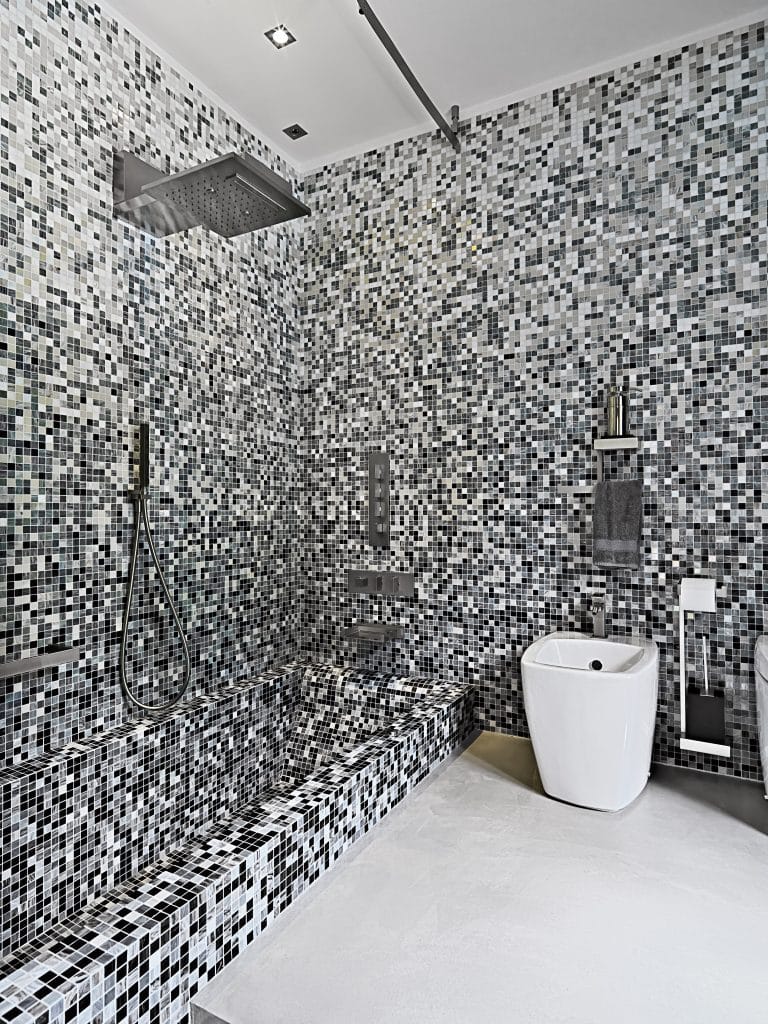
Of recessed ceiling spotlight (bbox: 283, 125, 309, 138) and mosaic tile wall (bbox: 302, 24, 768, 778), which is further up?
recessed ceiling spotlight (bbox: 283, 125, 309, 138)

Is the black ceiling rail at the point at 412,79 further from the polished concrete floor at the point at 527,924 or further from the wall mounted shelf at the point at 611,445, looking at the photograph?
the polished concrete floor at the point at 527,924

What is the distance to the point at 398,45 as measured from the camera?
2.12 m

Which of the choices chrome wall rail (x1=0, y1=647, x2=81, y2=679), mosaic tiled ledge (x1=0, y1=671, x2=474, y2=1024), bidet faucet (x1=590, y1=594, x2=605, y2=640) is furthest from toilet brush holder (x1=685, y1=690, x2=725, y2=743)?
chrome wall rail (x1=0, y1=647, x2=81, y2=679)

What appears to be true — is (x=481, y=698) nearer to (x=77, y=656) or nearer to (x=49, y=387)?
(x=77, y=656)

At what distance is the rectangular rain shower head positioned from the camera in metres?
1.80

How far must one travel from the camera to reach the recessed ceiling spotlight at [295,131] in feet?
8.43

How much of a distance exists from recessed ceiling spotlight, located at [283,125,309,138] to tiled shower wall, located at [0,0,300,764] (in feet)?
→ 0.42

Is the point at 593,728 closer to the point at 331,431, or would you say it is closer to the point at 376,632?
the point at 376,632

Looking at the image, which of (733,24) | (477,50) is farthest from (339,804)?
(733,24)

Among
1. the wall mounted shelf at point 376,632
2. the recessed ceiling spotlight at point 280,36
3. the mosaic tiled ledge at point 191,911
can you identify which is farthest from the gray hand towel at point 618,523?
the recessed ceiling spotlight at point 280,36

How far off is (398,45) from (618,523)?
177 cm

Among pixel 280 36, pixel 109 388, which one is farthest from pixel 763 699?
pixel 280 36

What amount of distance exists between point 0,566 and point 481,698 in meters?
1.62

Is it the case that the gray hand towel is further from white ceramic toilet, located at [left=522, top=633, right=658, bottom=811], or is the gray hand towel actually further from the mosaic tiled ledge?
the mosaic tiled ledge
